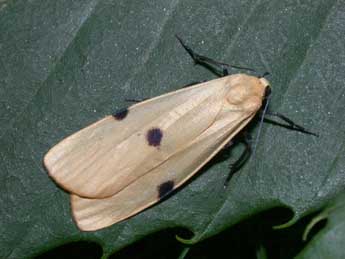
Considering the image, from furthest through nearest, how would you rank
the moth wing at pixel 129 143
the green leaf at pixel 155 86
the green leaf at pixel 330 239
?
the moth wing at pixel 129 143 → the green leaf at pixel 155 86 → the green leaf at pixel 330 239

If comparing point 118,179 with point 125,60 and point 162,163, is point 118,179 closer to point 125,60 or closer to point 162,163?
point 162,163

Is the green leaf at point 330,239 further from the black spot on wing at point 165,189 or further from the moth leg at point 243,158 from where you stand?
the black spot on wing at point 165,189

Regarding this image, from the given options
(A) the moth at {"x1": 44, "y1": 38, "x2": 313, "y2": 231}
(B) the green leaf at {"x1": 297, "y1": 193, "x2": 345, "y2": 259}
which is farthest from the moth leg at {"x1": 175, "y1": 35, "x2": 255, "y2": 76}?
(B) the green leaf at {"x1": 297, "y1": 193, "x2": 345, "y2": 259}

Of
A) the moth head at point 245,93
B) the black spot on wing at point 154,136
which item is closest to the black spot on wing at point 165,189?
the black spot on wing at point 154,136

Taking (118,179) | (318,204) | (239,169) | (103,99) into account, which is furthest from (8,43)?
(318,204)

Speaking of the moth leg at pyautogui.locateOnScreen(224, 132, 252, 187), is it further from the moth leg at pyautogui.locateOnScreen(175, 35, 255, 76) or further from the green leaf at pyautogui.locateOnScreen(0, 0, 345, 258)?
the moth leg at pyautogui.locateOnScreen(175, 35, 255, 76)

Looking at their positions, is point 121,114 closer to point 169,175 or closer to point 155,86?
point 155,86
